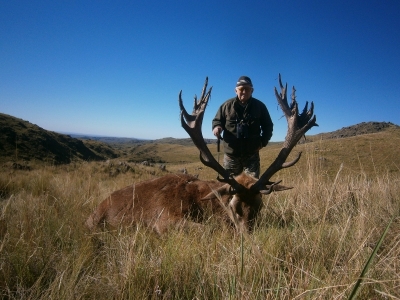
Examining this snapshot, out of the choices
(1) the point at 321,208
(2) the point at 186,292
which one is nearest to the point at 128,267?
(2) the point at 186,292

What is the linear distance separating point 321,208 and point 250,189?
1.41 metres

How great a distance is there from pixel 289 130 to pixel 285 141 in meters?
0.20

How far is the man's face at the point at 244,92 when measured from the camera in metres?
5.18

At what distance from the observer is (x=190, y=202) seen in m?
4.23

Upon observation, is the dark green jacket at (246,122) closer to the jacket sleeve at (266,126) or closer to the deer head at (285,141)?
the jacket sleeve at (266,126)

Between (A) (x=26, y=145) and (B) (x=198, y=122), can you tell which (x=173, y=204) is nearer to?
(B) (x=198, y=122)

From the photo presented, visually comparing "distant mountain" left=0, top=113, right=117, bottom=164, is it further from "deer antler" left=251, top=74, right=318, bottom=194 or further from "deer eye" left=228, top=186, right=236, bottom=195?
"deer antler" left=251, top=74, right=318, bottom=194

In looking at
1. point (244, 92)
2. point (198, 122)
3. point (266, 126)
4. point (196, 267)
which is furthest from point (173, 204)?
point (266, 126)

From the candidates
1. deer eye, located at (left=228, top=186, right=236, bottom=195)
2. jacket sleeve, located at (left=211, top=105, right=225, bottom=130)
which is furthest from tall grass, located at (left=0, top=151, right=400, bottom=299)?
jacket sleeve, located at (left=211, top=105, right=225, bottom=130)

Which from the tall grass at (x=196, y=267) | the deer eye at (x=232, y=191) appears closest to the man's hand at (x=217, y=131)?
the deer eye at (x=232, y=191)

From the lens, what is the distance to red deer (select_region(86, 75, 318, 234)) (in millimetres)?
3754

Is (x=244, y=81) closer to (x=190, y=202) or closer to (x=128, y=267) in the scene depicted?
(x=190, y=202)

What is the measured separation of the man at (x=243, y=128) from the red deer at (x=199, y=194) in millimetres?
1066

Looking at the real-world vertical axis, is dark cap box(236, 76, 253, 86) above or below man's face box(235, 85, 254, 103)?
above
